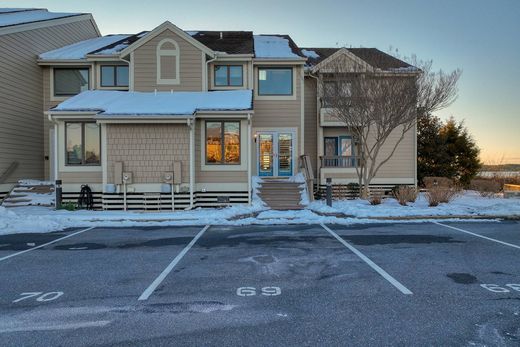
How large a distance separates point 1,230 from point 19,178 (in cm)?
809

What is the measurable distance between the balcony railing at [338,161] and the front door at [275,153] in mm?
1994

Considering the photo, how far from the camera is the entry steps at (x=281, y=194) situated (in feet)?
52.1

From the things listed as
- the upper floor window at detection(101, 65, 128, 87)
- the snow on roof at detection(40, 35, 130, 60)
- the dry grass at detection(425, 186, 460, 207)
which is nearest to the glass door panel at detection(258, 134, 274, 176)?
the upper floor window at detection(101, 65, 128, 87)

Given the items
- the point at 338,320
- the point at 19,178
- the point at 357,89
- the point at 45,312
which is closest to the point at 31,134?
the point at 19,178

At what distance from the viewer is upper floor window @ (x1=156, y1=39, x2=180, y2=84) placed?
56.5ft

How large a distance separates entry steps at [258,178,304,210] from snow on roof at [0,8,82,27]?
13.4 meters

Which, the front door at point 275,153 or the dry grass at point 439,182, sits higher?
the front door at point 275,153

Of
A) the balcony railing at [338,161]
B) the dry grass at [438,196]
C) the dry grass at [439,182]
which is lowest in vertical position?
the dry grass at [438,196]

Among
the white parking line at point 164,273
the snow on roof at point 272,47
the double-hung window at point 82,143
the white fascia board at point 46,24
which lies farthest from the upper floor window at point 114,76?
the white parking line at point 164,273

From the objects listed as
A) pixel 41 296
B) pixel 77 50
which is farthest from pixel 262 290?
pixel 77 50

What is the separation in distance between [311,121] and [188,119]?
329 inches

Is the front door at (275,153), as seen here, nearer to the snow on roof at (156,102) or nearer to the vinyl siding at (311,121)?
the vinyl siding at (311,121)

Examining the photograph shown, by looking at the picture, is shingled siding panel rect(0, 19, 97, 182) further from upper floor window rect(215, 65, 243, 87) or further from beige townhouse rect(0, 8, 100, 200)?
upper floor window rect(215, 65, 243, 87)

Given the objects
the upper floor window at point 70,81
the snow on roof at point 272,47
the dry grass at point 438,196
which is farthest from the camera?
the upper floor window at point 70,81
